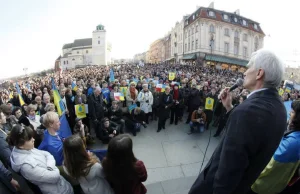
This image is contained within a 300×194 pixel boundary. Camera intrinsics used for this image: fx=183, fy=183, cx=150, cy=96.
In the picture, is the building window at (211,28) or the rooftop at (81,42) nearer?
the building window at (211,28)

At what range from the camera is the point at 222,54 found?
136ft

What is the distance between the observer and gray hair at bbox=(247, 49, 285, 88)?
131cm

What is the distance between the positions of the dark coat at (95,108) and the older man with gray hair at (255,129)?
5.54m

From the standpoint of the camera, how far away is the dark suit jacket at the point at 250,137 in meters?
1.21

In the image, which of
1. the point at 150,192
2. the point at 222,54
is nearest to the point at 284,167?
the point at 150,192

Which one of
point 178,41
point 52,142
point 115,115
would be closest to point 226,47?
point 178,41

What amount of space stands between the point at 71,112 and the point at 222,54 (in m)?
41.1

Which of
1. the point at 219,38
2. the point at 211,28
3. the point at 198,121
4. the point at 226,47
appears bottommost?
the point at 198,121

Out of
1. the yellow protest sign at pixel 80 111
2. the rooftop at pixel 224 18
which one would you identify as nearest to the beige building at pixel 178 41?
the rooftop at pixel 224 18

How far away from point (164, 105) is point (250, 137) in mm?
6149

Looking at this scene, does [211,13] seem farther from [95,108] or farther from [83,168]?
[83,168]

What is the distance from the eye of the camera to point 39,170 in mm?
2174

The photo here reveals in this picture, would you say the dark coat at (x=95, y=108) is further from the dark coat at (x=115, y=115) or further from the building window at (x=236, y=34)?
the building window at (x=236, y=34)

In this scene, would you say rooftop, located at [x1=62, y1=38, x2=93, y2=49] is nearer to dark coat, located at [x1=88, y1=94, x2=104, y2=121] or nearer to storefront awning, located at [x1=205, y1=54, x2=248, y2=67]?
storefront awning, located at [x1=205, y1=54, x2=248, y2=67]
